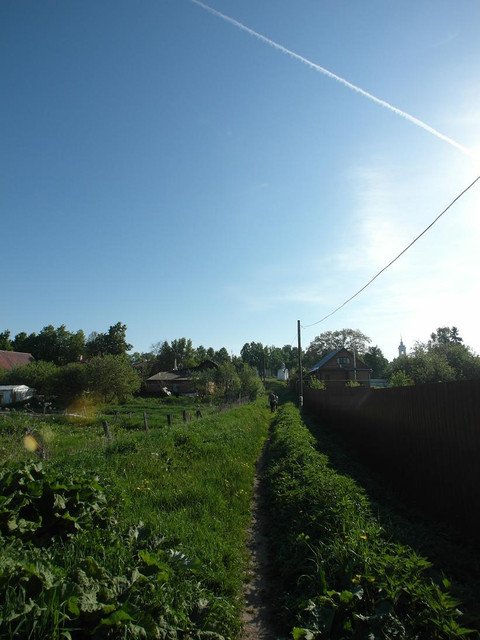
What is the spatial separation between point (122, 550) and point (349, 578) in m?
2.07

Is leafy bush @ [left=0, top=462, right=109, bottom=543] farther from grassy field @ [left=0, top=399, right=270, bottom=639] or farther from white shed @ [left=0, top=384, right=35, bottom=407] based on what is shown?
white shed @ [left=0, top=384, right=35, bottom=407]

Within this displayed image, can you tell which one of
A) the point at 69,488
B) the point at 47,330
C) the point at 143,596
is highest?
the point at 47,330

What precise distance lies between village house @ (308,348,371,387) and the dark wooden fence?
48883 mm

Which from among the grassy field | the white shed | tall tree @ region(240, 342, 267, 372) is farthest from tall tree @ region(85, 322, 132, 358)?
the grassy field

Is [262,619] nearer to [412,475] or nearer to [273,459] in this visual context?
[412,475]

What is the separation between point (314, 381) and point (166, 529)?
35.8m

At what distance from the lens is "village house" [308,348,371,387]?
192ft

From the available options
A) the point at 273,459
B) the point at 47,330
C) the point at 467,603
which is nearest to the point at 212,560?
the point at 467,603

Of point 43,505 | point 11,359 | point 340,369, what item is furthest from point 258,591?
point 11,359

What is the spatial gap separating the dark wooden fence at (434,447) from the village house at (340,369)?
160 ft

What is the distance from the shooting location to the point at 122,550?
3861 mm

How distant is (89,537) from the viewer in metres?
4.28

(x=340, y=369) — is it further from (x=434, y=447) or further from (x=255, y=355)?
(x=255, y=355)

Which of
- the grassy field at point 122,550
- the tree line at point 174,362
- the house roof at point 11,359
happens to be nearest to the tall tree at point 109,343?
the tree line at point 174,362
